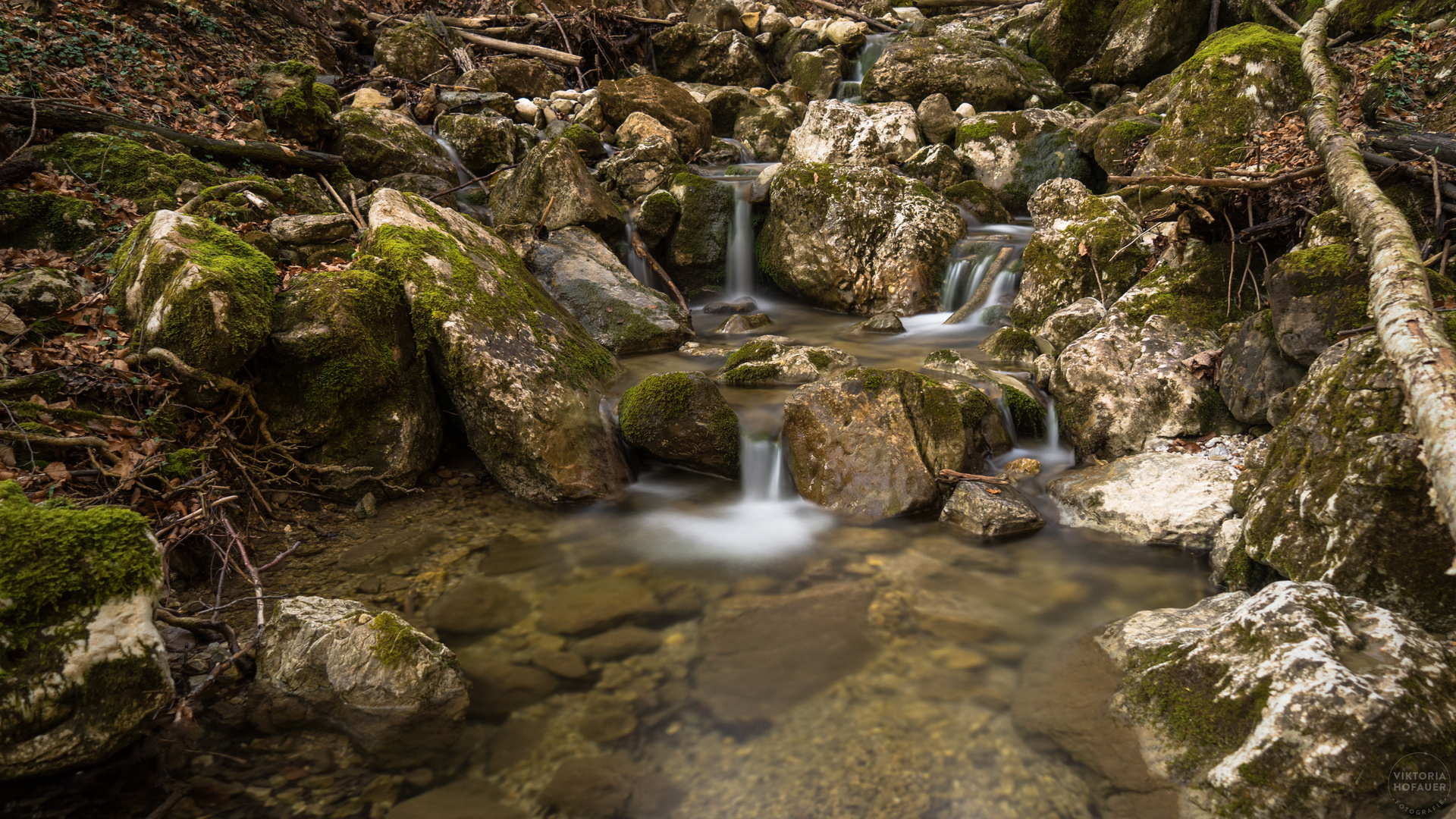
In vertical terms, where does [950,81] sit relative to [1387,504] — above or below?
above

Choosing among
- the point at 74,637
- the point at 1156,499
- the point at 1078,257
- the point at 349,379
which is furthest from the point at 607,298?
the point at 74,637

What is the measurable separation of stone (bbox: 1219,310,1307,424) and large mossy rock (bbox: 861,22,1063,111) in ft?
30.8

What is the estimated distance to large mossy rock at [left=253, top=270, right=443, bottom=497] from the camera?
14.6ft

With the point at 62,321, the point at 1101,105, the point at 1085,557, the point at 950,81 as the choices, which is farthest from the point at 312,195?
the point at 1101,105

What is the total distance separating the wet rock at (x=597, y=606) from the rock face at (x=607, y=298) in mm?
3690

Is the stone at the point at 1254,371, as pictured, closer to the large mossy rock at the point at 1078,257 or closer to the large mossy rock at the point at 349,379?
the large mossy rock at the point at 1078,257

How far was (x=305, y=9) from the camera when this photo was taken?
12.3 m

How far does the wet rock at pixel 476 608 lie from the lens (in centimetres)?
367

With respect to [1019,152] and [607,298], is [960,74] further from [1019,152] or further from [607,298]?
[607,298]

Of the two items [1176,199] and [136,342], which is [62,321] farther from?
[1176,199]

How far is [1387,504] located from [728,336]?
20.6ft

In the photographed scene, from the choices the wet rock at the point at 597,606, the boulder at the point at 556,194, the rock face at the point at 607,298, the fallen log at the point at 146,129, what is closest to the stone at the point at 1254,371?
the wet rock at the point at 597,606

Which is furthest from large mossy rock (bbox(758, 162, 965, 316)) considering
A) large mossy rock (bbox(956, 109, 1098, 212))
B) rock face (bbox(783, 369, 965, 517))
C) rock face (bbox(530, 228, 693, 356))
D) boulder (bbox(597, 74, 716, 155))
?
rock face (bbox(783, 369, 965, 517))

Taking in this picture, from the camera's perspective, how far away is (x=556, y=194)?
341 inches
